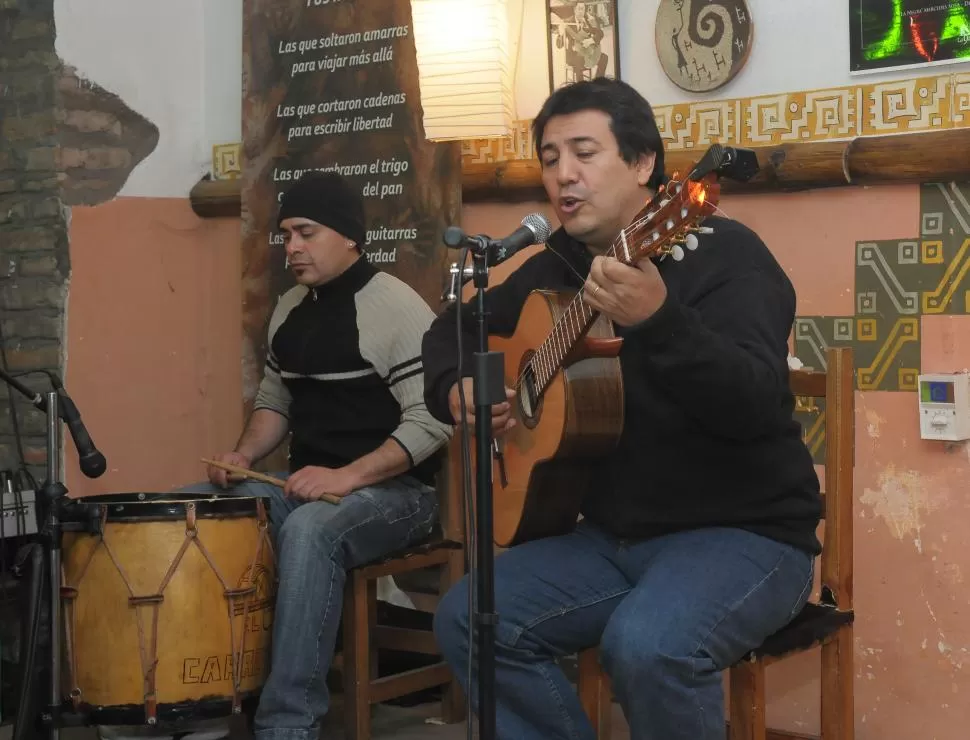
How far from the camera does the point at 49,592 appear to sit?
2510mm

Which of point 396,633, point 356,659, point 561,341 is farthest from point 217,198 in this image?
point 561,341

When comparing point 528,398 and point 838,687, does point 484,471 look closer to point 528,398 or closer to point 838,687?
point 528,398

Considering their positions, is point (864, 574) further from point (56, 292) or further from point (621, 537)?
point (56, 292)

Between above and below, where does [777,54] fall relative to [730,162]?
above

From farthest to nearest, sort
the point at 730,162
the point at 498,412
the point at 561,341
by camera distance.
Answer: the point at 498,412
the point at 561,341
the point at 730,162

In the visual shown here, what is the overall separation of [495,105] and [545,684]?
4.66 ft

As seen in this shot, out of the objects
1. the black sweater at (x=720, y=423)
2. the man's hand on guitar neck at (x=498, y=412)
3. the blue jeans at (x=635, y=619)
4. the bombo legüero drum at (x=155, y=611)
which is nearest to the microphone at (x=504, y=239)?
the black sweater at (x=720, y=423)

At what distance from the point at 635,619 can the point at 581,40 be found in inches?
64.9

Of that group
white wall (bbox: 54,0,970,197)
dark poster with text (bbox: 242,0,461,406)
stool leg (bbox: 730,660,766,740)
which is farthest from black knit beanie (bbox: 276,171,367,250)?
stool leg (bbox: 730,660,766,740)

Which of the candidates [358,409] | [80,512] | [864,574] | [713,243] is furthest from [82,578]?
[864,574]

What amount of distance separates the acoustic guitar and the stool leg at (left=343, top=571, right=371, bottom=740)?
691 millimetres

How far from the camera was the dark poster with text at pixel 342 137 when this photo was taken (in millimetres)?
3295

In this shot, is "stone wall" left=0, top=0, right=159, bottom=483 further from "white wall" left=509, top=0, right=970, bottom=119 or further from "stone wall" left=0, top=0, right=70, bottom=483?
"white wall" left=509, top=0, right=970, bottom=119

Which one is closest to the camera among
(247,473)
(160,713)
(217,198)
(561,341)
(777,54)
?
(561,341)
